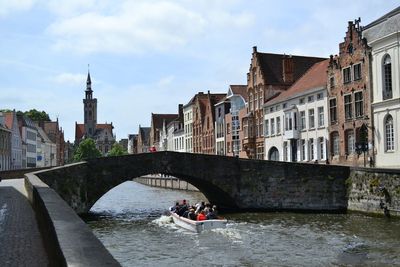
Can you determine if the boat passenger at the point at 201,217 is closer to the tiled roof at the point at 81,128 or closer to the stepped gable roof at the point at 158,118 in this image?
the stepped gable roof at the point at 158,118

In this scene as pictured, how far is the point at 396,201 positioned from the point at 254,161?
10913mm

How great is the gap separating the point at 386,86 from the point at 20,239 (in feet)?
93.3

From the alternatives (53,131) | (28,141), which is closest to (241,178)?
(28,141)

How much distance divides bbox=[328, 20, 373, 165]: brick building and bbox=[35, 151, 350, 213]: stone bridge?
3.97 meters

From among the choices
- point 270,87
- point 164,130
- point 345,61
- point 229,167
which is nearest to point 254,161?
point 229,167

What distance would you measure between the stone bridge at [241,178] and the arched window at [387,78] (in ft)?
17.0

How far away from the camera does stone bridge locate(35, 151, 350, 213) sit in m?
35.6

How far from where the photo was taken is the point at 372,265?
17406 millimetres

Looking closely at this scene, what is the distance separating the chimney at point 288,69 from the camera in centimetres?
5375

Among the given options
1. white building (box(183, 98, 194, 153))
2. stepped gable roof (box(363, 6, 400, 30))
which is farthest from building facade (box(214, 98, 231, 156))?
stepped gable roof (box(363, 6, 400, 30))

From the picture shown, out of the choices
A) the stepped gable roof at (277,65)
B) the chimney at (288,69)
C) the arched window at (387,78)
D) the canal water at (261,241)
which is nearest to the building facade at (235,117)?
the stepped gable roof at (277,65)

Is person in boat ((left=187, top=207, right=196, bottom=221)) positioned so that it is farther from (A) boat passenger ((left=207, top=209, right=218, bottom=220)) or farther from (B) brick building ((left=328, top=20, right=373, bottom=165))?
(B) brick building ((left=328, top=20, right=373, bottom=165))

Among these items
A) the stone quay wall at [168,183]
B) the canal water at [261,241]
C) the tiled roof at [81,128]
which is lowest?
the canal water at [261,241]

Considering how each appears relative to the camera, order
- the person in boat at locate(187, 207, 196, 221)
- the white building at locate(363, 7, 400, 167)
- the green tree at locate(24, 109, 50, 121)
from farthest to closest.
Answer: the green tree at locate(24, 109, 50, 121) < the white building at locate(363, 7, 400, 167) < the person in boat at locate(187, 207, 196, 221)
